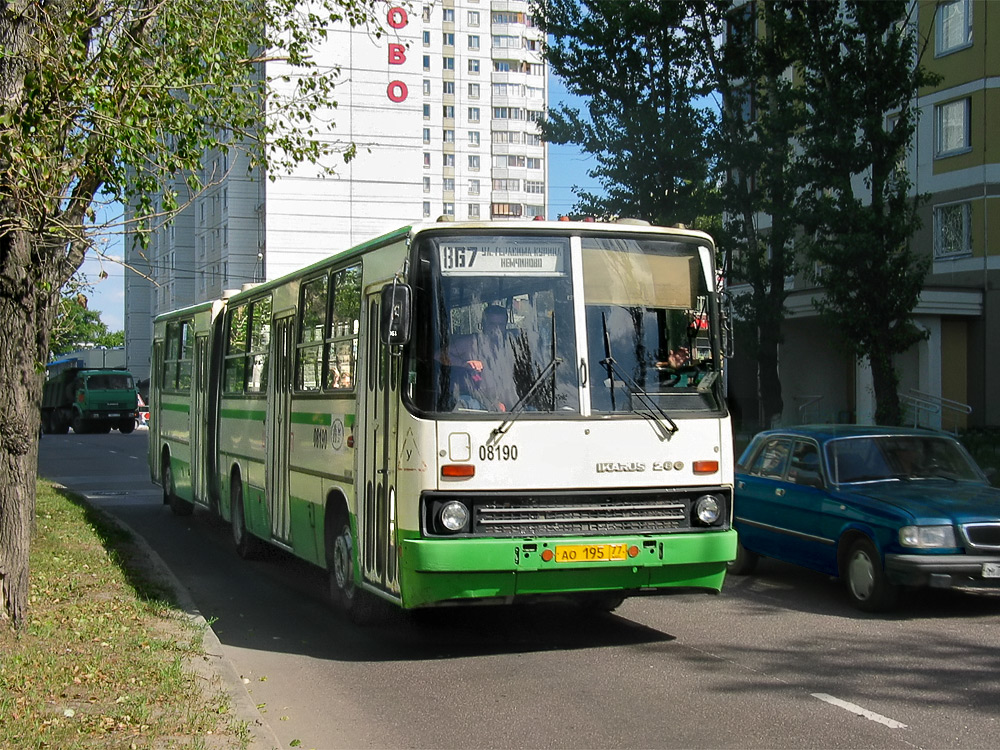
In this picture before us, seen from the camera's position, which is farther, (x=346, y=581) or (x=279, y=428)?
(x=279, y=428)

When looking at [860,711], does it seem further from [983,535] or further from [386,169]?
[386,169]

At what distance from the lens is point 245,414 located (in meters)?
13.4

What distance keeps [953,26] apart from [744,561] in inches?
1067

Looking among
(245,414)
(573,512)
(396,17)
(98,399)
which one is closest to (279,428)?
(245,414)

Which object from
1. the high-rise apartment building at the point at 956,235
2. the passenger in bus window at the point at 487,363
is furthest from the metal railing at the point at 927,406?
the passenger in bus window at the point at 487,363

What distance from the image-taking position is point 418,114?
7562 cm

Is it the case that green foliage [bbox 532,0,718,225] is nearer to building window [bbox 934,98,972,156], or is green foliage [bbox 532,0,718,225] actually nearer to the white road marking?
building window [bbox 934,98,972,156]

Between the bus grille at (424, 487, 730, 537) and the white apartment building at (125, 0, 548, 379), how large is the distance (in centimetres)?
4550

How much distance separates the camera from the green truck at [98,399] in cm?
5078

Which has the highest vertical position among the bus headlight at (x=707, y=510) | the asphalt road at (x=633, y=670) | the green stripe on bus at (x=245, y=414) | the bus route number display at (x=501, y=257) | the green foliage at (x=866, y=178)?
the green foliage at (x=866, y=178)

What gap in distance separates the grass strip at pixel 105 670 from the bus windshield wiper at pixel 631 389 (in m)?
3.27

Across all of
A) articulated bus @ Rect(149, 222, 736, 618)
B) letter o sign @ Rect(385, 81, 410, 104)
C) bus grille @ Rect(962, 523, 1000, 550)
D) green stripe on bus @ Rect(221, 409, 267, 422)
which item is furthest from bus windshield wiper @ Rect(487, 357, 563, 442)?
letter o sign @ Rect(385, 81, 410, 104)

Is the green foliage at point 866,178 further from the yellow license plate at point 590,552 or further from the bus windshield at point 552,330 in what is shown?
the yellow license plate at point 590,552

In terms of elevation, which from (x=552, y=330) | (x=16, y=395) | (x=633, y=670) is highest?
(x=552, y=330)
